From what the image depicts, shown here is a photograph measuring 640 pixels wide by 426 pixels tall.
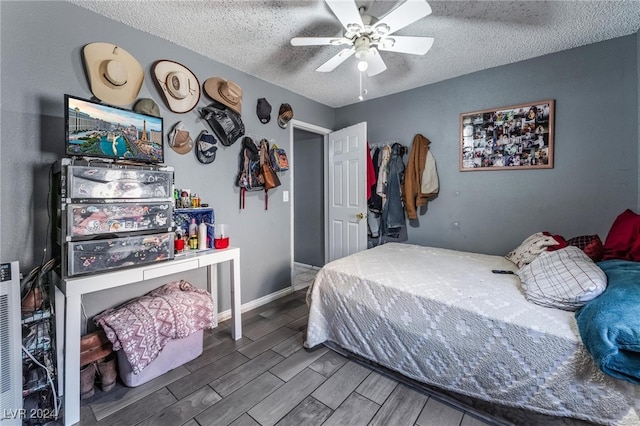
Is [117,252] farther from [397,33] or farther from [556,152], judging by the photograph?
[556,152]

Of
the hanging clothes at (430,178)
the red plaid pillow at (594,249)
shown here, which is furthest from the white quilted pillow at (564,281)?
the hanging clothes at (430,178)

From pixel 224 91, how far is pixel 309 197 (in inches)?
86.3

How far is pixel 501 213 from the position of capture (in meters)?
2.65

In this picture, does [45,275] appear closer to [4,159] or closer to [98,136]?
[4,159]

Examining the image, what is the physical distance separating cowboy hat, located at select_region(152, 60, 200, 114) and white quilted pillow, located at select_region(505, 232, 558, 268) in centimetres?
297

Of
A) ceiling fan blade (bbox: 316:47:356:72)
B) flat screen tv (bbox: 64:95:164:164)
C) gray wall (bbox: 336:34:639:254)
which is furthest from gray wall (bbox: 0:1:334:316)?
gray wall (bbox: 336:34:639:254)

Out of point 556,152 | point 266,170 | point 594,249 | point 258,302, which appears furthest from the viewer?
point 258,302

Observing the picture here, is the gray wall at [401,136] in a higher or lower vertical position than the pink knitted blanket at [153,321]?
higher

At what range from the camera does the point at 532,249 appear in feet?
6.69

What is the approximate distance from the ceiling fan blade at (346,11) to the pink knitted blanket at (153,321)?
208cm

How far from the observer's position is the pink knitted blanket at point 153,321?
158 centimetres

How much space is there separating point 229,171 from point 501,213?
2756mm

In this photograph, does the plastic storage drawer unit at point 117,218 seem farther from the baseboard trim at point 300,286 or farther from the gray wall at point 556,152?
the gray wall at point 556,152

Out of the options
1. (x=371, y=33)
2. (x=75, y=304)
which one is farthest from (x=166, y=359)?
(x=371, y=33)
